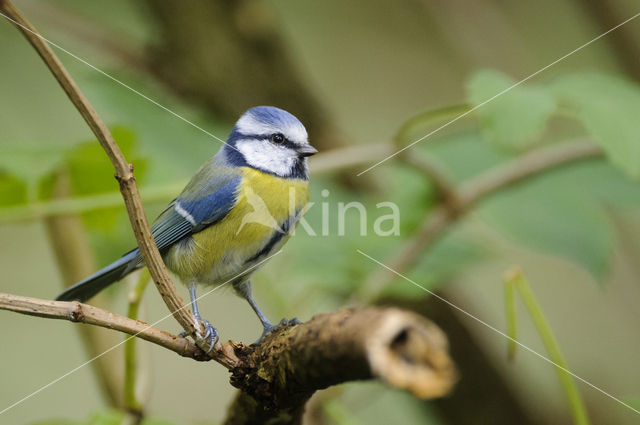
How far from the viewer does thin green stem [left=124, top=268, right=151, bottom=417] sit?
947 millimetres

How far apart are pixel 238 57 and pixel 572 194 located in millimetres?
1085

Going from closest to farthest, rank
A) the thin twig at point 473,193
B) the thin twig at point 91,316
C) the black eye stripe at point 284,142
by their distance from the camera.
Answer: the thin twig at point 91,316
the black eye stripe at point 284,142
the thin twig at point 473,193

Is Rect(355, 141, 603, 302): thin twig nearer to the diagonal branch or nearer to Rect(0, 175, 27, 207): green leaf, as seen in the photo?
the diagonal branch

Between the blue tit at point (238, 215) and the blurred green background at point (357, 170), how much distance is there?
148mm

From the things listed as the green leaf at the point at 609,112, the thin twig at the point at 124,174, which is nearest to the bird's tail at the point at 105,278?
the thin twig at the point at 124,174

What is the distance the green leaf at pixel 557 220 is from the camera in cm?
154

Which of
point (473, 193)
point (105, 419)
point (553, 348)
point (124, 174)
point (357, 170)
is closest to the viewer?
point (124, 174)

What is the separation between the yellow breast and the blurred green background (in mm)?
175

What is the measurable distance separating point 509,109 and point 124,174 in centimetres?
77

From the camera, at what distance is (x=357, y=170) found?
2.10 metres

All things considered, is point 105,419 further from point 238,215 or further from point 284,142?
point 284,142

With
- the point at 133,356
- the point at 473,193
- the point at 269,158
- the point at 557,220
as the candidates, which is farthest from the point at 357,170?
the point at 133,356

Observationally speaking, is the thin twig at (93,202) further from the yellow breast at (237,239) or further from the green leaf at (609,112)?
the green leaf at (609,112)

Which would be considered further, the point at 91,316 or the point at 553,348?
the point at 553,348
